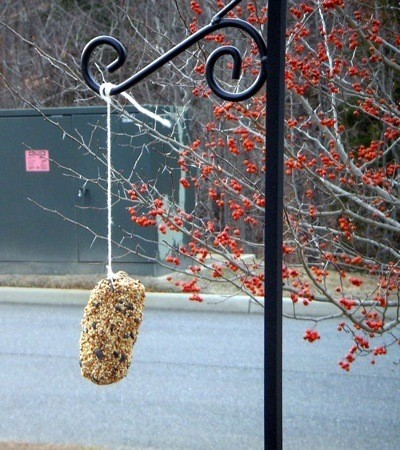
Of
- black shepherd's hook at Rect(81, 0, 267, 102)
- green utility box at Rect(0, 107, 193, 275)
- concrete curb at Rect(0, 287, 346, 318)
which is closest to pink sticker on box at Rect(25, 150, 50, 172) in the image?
green utility box at Rect(0, 107, 193, 275)

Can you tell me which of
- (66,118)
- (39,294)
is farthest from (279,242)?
(66,118)

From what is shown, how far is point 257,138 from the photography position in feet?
14.1

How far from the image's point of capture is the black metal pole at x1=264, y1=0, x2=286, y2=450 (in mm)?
1923

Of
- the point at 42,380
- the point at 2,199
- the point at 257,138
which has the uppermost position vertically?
the point at 257,138

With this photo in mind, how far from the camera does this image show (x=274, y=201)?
193cm

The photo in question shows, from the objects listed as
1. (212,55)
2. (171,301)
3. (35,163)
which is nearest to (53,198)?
(35,163)

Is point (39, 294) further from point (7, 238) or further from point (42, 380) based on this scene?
point (42, 380)

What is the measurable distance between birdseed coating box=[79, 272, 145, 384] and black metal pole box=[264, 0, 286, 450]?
400 millimetres

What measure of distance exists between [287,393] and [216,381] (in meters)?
0.63

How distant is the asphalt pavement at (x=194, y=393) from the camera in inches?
220

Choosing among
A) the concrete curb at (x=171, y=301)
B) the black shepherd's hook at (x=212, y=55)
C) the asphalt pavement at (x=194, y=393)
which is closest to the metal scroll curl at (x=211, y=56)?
the black shepherd's hook at (x=212, y=55)

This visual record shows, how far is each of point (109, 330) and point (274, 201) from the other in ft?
1.76

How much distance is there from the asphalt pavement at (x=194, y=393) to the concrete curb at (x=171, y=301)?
0.21m

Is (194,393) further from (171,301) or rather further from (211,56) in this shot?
(211,56)
